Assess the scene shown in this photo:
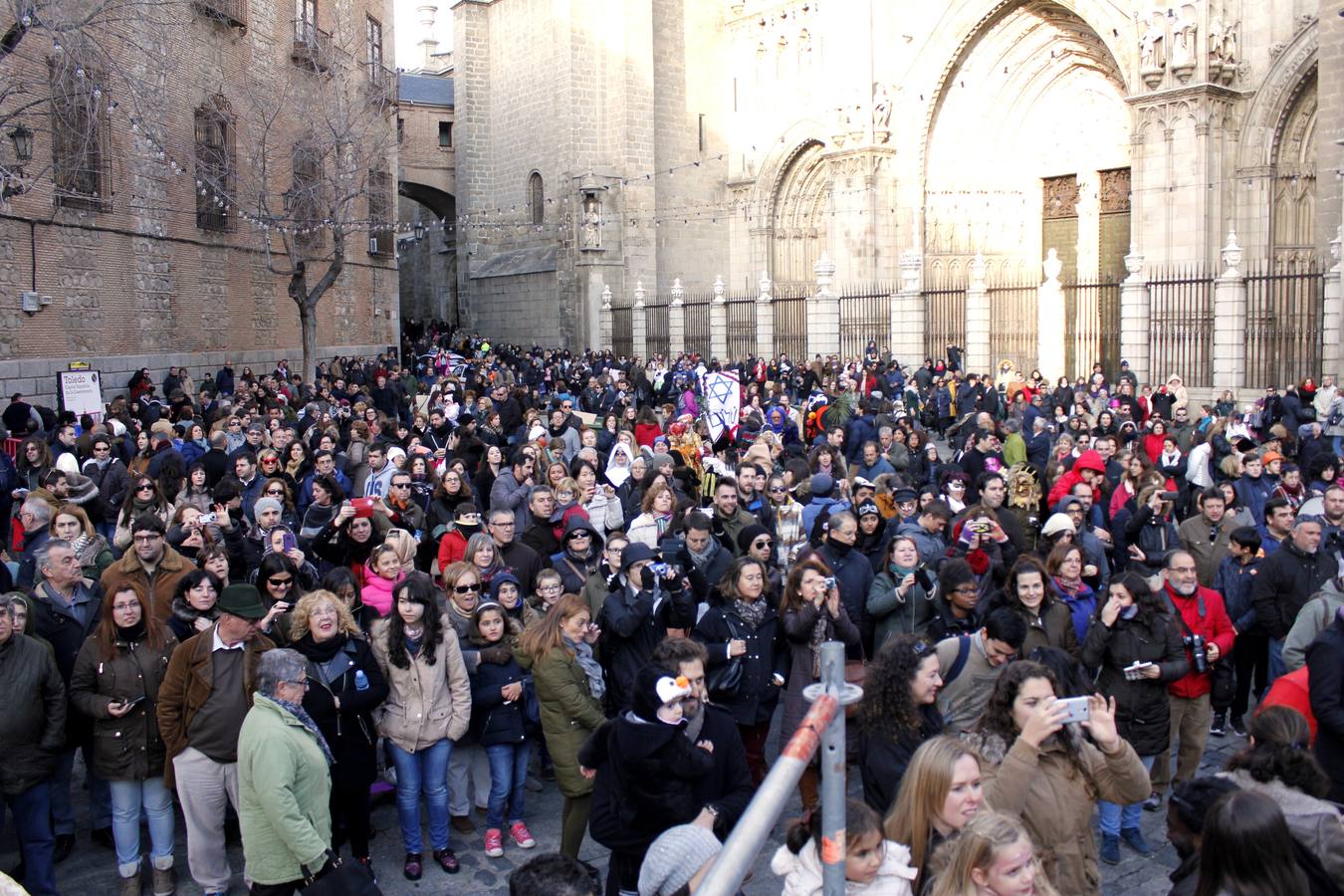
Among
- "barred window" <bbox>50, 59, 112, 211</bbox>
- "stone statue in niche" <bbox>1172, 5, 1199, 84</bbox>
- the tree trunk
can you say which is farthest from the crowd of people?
"stone statue in niche" <bbox>1172, 5, 1199, 84</bbox>

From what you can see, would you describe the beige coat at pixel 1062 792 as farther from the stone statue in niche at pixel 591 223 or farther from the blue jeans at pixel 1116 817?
the stone statue in niche at pixel 591 223

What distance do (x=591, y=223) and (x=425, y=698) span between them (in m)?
30.6

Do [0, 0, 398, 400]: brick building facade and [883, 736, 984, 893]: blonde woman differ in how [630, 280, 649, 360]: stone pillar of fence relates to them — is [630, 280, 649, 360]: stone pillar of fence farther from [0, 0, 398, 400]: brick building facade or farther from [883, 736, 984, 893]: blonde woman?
[883, 736, 984, 893]: blonde woman

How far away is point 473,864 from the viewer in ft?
20.1

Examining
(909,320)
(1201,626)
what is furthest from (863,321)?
(1201,626)

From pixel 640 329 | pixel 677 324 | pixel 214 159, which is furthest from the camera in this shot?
pixel 640 329

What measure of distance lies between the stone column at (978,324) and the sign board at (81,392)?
55.0ft

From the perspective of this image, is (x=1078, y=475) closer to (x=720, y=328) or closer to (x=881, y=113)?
(x=720, y=328)

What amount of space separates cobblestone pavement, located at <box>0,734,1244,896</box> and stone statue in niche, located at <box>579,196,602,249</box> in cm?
2970

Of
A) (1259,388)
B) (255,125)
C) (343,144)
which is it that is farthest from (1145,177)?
(255,125)

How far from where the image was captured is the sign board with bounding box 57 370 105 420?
17281 mm

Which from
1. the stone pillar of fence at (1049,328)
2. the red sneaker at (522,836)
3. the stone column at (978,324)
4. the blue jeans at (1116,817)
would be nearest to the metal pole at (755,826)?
the blue jeans at (1116,817)

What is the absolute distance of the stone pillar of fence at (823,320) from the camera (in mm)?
27234

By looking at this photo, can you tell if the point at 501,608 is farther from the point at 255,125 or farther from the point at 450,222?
the point at 450,222
